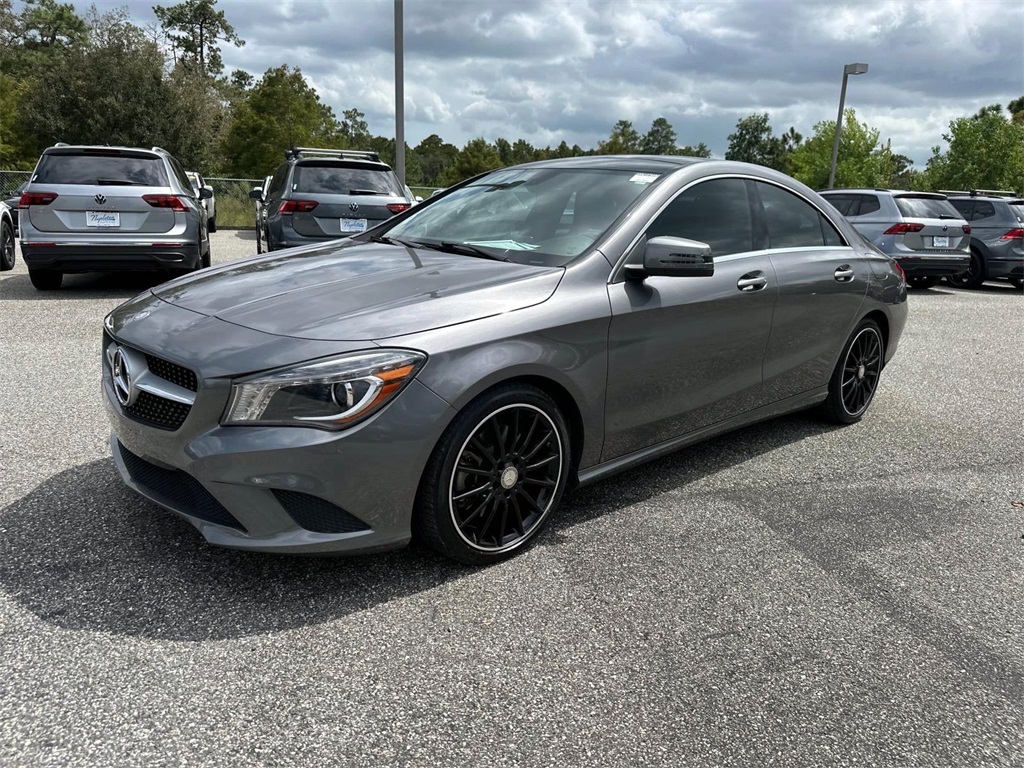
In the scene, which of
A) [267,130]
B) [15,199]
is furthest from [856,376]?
[267,130]

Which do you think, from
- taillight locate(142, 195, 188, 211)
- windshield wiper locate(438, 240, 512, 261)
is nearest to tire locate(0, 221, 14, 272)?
taillight locate(142, 195, 188, 211)

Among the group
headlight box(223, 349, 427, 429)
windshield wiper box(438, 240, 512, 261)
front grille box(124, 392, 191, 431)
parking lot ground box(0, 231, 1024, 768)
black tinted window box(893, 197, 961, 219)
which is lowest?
parking lot ground box(0, 231, 1024, 768)

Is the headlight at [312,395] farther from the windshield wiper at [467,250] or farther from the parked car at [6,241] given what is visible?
the parked car at [6,241]

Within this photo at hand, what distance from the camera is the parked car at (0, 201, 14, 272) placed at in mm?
11047

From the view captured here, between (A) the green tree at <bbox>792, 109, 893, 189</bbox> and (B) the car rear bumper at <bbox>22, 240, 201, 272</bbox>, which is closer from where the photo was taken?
(B) the car rear bumper at <bbox>22, 240, 201, 272</bbox>

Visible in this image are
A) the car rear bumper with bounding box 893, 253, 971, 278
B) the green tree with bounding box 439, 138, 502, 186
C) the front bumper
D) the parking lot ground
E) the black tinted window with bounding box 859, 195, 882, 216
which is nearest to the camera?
the parking lot ground

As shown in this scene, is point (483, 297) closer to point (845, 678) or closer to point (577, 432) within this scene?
point (577, 432)

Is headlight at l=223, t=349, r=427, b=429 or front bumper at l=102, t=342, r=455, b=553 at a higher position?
headlight at l=223, t=349, r=427, b=429

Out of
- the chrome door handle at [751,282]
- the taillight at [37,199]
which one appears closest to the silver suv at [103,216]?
the taillight at [37,199]

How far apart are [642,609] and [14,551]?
2365 mm

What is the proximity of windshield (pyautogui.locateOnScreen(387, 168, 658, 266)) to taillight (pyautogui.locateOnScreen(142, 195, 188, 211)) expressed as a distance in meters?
5.43

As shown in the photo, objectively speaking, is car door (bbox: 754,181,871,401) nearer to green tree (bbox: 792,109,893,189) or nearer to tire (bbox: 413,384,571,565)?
tire (bbox: 413,384,571,565)

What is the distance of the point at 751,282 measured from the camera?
4.15 m

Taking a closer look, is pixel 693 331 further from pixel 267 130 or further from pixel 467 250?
pixel 267 130
